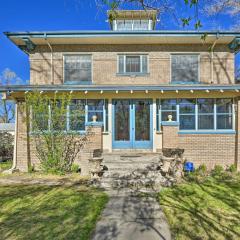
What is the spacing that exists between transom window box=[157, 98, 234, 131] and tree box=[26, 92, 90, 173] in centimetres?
401

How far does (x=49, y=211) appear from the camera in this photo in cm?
678

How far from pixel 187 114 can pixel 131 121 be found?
2674 millimetres

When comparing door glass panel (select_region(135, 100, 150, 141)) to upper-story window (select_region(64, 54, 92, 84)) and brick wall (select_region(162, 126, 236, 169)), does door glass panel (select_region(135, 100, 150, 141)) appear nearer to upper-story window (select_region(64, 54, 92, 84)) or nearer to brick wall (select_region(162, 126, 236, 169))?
brick wall (select_region(162, 126, 236, 169))

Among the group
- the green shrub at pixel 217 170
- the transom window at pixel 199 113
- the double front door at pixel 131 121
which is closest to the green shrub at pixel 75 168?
the double front door at pixel 131 121

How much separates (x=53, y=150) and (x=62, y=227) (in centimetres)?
666

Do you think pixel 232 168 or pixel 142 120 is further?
pixel 142 120

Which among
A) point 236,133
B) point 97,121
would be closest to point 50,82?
point 97,121

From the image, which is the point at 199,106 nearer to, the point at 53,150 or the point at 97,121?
the point at 97,121

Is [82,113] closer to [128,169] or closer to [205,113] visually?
[128,169]

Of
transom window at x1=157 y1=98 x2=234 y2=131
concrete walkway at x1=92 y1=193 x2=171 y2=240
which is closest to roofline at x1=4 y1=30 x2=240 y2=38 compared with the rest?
transom window at x1=157 y1=98 x2=234 y2=131

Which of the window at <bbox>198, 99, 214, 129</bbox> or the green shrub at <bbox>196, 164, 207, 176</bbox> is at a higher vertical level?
the window at <bbox>198, 99, 214, 129</bbox>

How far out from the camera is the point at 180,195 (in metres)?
8.33

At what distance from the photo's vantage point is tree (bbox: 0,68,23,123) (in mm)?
39475

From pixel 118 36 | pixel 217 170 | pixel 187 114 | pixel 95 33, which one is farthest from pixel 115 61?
pixel 217 170
